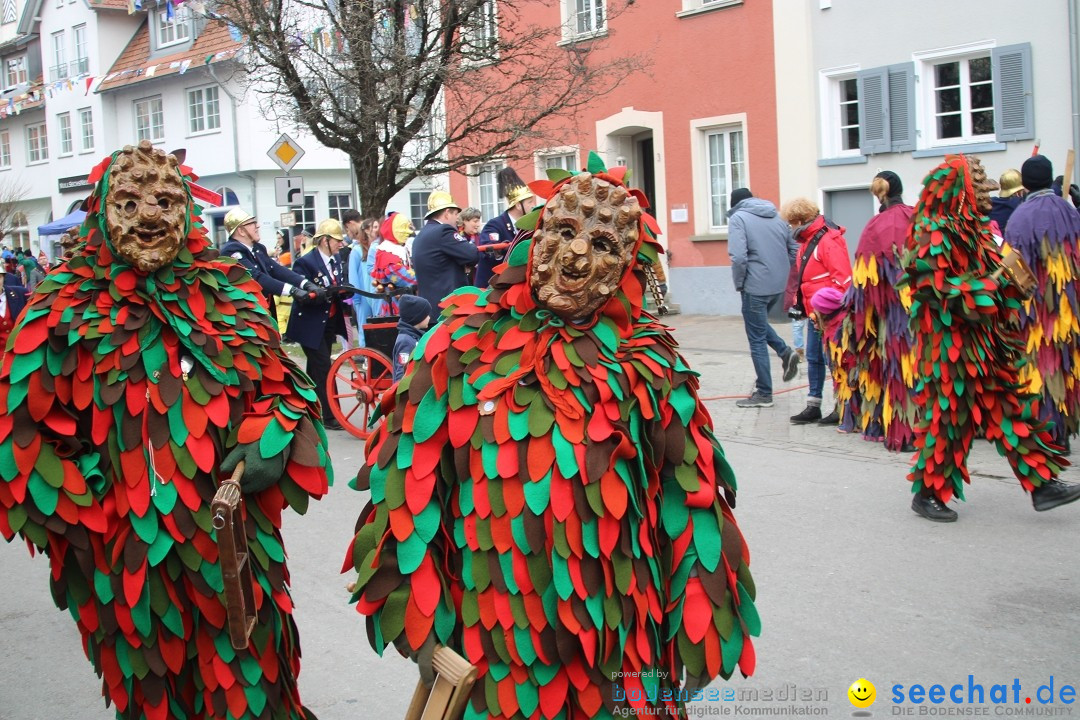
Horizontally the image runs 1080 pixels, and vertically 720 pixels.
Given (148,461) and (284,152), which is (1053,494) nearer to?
(148,461)

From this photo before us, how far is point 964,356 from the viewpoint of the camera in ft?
20.1

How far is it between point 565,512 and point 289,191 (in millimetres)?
14266

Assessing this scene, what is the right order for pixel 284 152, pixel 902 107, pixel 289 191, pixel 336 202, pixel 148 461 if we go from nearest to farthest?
pixel 148 461 → pixel 284 152 → pixel 289 191 → pixel 902 107 → pixel 336 202

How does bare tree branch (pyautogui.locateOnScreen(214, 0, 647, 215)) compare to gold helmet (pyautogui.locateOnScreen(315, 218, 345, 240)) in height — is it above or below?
above

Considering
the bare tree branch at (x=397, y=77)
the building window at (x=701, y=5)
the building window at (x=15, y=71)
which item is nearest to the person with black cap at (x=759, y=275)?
the bare tree branch at (x=397, y=77)

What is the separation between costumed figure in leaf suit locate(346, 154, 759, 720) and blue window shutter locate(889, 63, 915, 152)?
48.2 ft

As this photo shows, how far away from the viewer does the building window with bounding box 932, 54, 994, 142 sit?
15.6 meters

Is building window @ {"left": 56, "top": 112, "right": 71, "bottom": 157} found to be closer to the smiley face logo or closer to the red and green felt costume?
the red and green felt costume

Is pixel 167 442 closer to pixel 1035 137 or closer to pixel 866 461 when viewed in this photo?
pixel 866 461

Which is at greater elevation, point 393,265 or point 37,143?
point 37,143

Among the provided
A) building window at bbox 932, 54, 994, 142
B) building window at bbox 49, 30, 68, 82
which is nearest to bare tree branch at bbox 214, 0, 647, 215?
building window at bbox 932, 54, 994, 142

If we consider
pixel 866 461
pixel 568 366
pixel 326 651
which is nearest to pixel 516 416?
pixel 568 366

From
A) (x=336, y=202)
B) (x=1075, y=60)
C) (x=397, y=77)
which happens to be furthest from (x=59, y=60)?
(x=1075, y=60)

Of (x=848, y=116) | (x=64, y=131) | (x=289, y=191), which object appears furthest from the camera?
(x=64, y=131)
